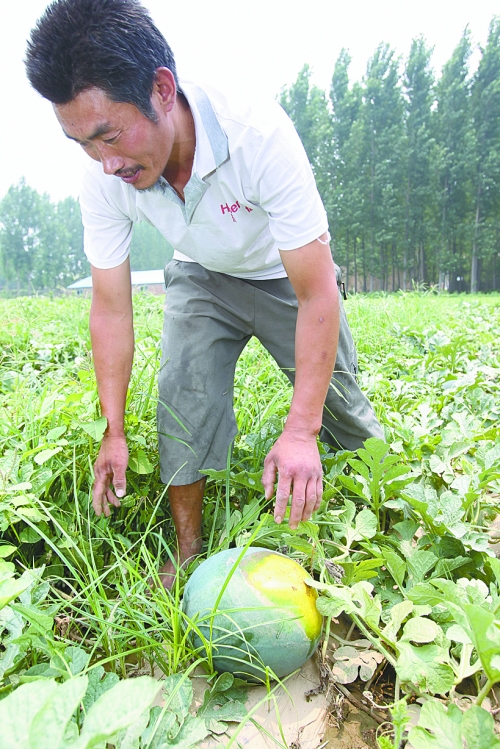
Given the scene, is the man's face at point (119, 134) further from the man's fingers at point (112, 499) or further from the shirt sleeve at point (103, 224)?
Result: the man's fingers at point (112, 499)

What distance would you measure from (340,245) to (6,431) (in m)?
27.4

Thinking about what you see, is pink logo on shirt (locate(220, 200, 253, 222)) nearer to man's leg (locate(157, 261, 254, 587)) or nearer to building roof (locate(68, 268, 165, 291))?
man's leg (locate(157, 261, 254, 587))

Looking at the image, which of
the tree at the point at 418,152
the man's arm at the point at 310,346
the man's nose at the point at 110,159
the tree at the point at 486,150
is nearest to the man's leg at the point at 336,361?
the man's arm at the point at 310,346

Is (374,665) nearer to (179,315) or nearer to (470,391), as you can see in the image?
(179,315)

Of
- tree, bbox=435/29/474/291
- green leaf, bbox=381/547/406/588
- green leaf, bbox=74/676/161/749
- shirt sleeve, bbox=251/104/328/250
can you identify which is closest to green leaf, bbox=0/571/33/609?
green leaf, bbox=74/676/161/749

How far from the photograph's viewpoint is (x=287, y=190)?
151cm

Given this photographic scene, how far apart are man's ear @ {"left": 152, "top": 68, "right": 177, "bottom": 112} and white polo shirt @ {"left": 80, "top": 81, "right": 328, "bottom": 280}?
0.10 metres

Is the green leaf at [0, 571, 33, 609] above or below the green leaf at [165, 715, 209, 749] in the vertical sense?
above

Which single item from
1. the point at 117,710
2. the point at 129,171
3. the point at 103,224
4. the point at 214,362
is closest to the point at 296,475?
the point at 214,362

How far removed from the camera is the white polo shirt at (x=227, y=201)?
1513 millimetres

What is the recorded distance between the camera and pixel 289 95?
28.7 meters

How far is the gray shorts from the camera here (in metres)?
1.92

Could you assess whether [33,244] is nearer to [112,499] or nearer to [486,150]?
[486,150]

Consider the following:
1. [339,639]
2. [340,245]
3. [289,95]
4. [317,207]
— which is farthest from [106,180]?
[289,95]
